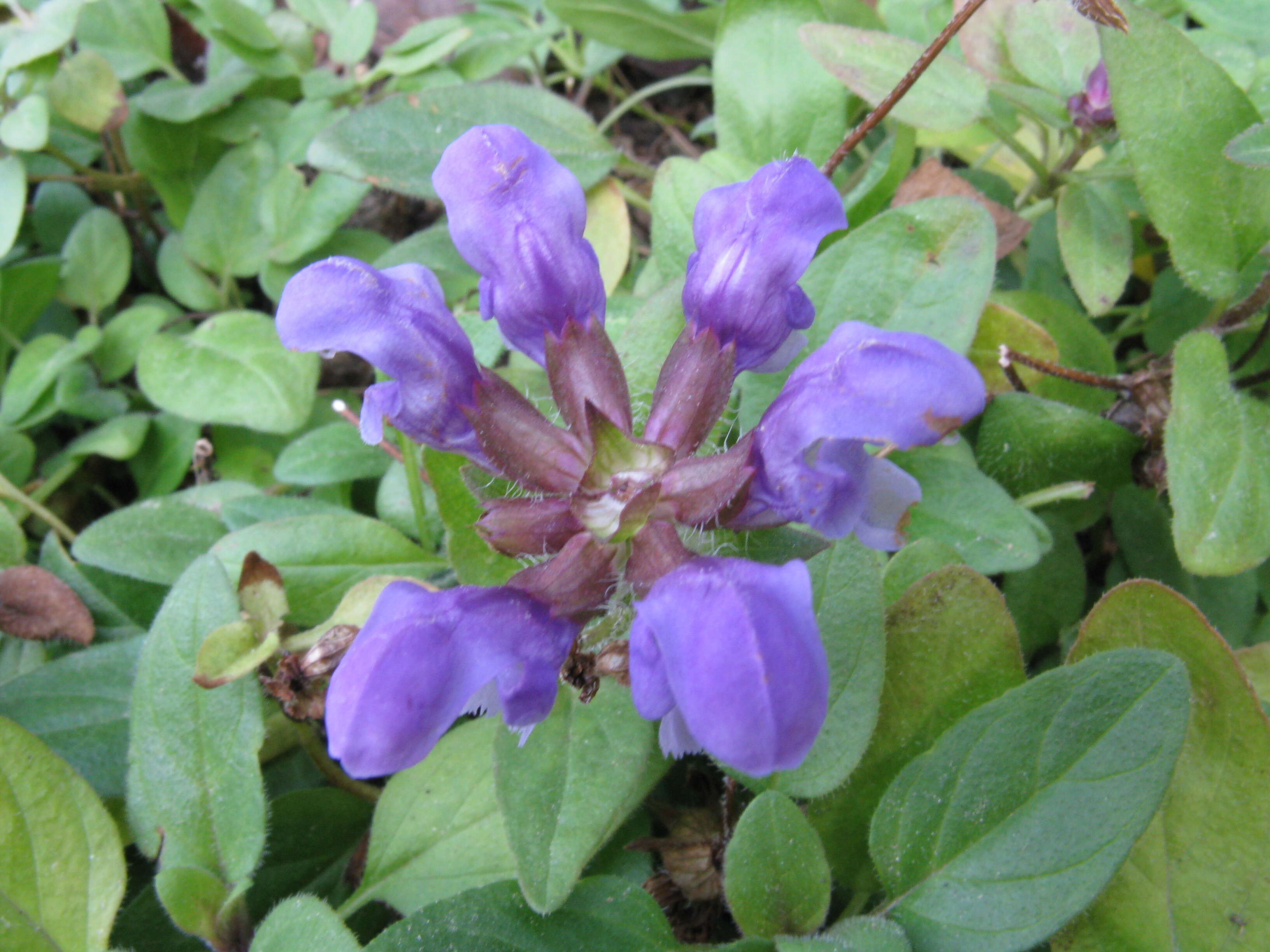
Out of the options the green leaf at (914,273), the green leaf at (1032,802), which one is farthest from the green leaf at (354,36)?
the green leaf at (1032,802)

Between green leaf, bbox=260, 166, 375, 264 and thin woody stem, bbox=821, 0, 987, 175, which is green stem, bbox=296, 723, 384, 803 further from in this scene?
thin woody stem, bbox=821, 0, 987, 175

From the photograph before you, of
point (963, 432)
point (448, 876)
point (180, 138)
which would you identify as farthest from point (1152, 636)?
point (180, 138)

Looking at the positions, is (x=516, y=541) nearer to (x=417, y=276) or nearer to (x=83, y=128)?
(x=417, y=276)

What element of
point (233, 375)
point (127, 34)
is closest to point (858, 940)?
point (233, 375)

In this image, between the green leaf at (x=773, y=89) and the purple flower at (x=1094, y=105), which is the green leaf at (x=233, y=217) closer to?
the green leaf at (x=773, y=89)

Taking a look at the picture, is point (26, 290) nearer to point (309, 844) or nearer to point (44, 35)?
point (44, 35)
